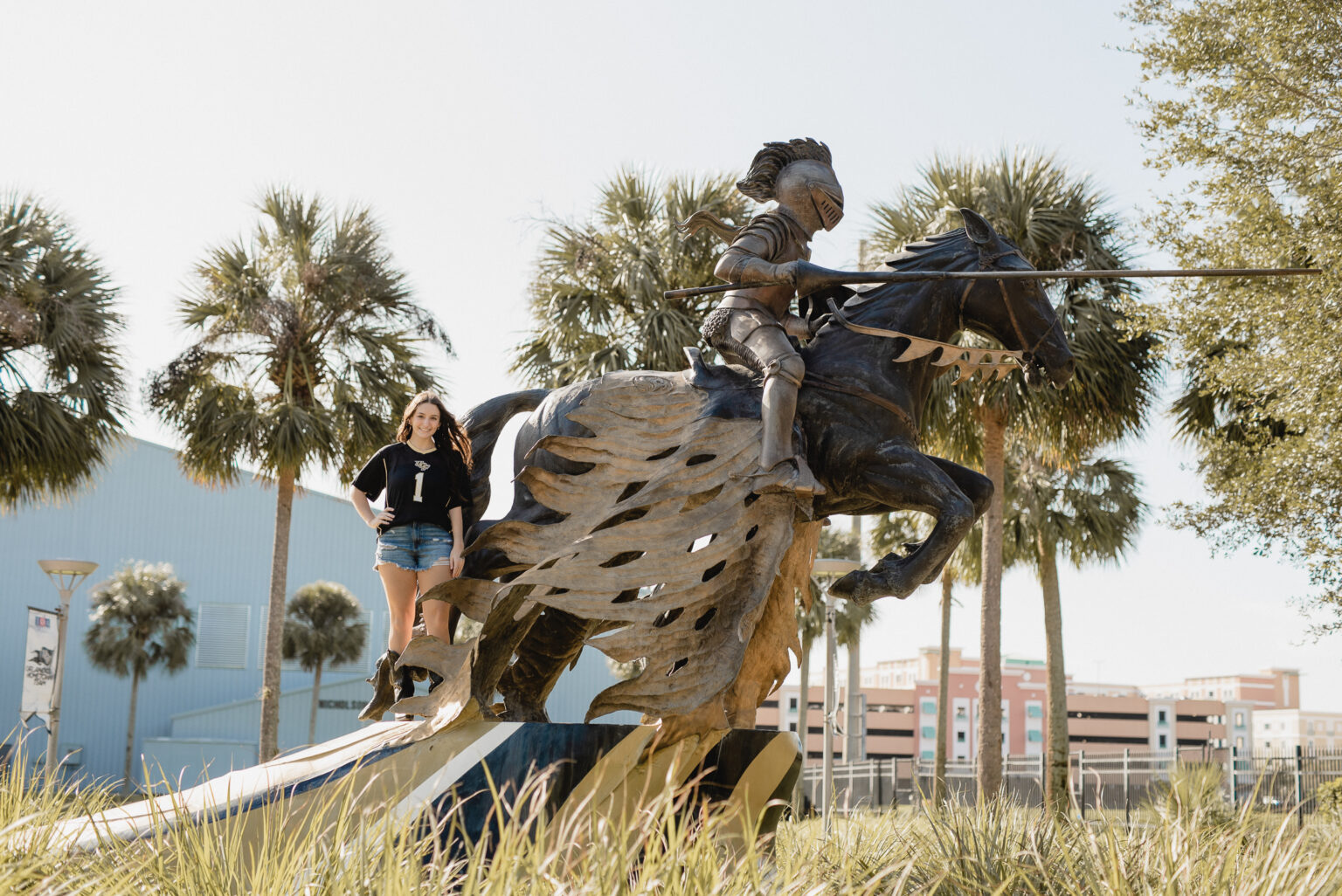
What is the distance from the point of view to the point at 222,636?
111ft

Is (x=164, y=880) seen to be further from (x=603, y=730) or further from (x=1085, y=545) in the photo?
(x=1085, y=545)

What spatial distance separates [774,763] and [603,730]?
0.79 metres

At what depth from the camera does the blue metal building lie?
3103 centimetres

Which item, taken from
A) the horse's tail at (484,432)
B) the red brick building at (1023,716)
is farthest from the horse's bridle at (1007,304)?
the red brick building at (1023,716)

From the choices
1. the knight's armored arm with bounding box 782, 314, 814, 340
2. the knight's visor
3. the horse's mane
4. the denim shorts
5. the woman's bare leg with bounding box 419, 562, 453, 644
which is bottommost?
the woman's bare leg with bounding box 419, 562, 453, 644

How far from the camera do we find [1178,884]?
11.0ft

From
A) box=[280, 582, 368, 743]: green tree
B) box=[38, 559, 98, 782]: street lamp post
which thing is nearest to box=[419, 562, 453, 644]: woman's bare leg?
box=[38, 559, 98, 782]: street lamp post

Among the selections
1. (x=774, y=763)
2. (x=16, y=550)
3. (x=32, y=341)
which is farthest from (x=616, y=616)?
(x=16, y=550)

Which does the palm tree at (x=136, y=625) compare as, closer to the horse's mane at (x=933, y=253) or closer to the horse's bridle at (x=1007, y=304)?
the horse's mane at (x=933, y=253)

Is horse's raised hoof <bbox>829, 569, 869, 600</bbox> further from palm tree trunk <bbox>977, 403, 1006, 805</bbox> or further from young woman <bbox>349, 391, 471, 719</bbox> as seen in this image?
palm tree trunk <bbox>977, 403, 1006, 805</bbox>

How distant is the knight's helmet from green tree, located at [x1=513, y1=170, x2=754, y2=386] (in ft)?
27.2

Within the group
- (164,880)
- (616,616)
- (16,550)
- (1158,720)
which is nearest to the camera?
(164,880)

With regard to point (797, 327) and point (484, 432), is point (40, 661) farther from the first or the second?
point (797, 327)

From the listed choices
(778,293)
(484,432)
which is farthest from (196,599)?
(778,293)
